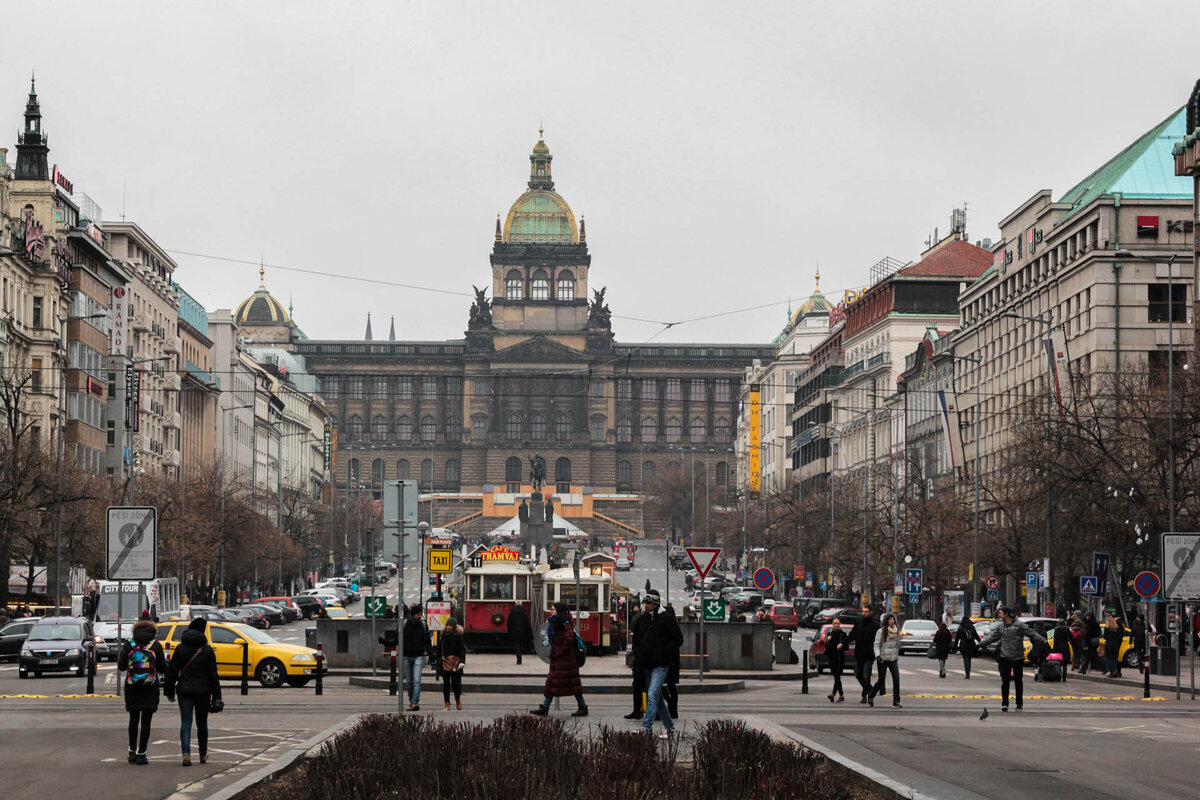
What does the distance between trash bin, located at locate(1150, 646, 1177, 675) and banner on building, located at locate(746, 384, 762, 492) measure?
130 meters

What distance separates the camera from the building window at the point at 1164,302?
282 feet

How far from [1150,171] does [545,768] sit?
252 ft

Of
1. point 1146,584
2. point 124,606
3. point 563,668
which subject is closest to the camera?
point 563,668

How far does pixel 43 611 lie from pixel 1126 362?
40.1m

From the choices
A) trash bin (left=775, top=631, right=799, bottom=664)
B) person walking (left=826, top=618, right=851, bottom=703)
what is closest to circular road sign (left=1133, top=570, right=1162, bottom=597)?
person walking (left=826, top=618, right=851, bottom=703)

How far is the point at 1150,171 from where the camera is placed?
289ft

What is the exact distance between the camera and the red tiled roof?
13188cm

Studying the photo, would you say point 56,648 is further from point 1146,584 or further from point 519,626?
point 1146,584

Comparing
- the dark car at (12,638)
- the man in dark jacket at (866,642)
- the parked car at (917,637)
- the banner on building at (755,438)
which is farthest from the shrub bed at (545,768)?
the banner on building at (755,438)

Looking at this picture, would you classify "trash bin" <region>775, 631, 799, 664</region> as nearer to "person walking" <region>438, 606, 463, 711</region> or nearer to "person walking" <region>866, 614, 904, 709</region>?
"person walking" <region>866, 614, 904, 709</region>

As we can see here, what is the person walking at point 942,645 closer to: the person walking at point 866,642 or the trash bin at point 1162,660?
the trash bin at point 1162,660

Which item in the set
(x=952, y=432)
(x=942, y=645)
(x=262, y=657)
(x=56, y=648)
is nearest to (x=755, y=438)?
(x=952, y=432)

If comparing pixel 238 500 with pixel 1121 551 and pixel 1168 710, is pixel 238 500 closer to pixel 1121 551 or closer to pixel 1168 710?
pixel 1121 551

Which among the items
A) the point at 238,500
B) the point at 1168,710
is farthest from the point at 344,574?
the point at 1168,710
